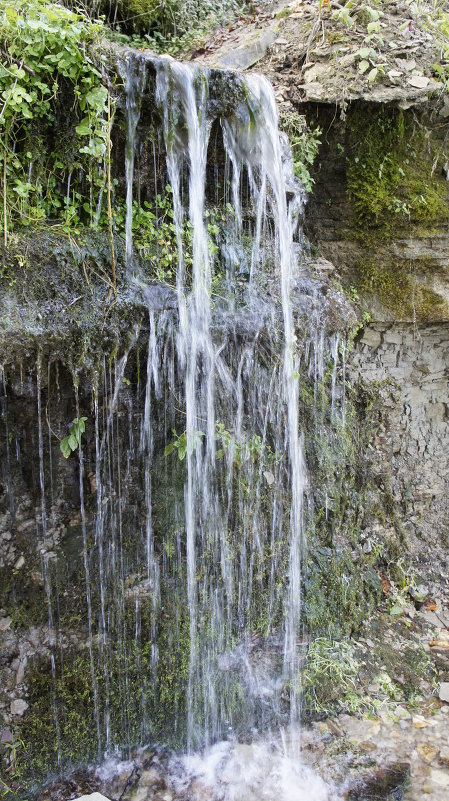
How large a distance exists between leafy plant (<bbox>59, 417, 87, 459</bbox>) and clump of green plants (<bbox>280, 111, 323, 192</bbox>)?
2.85 m

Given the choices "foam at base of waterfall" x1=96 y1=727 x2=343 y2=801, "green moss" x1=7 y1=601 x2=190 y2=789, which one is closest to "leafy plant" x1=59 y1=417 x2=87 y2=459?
"green moss" x1=7 y1=601 x2=190 y2=789

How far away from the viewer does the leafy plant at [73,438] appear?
3.55 meters

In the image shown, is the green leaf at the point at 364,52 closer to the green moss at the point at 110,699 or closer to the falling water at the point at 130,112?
the falling water at the point at 130,112

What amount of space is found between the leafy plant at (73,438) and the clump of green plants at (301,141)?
112 inches

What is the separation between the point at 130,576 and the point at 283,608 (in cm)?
133

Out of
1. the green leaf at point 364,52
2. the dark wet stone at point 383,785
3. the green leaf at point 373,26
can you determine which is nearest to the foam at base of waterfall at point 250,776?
the dark wet stone at point 383,785

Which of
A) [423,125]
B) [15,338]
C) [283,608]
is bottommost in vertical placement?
[283,608]

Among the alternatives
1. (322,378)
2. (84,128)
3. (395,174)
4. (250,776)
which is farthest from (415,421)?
(84,128)

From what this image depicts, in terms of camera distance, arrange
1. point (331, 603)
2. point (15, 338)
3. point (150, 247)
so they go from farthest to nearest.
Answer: point (331, 603), point (150, 247), point (15, 338)

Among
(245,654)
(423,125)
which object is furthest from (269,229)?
(245,654)

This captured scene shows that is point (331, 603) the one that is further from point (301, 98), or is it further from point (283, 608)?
point (301, 98)

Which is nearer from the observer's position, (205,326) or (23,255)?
(23,255)

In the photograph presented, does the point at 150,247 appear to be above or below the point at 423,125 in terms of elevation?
below

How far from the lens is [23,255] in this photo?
10.7 feet
